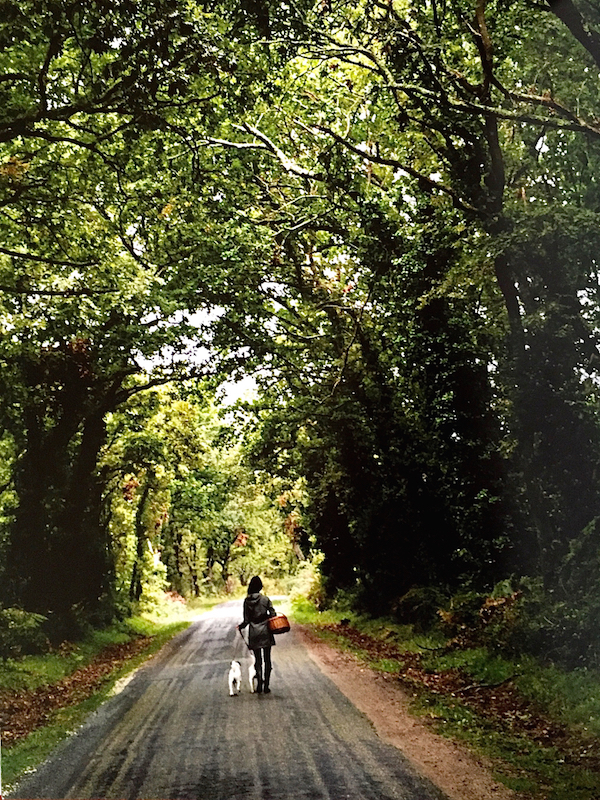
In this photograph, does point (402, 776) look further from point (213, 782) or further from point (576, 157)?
point (576, 157)

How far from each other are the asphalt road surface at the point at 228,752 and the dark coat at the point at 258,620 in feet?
2.36

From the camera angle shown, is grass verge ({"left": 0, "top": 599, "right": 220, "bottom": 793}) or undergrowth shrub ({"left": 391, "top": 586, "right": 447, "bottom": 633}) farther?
undergrowth shrub ({"left": 391, "top": 586, "right": 447, "bottom": 633})

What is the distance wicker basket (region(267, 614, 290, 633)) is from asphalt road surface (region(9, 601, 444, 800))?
90 cm

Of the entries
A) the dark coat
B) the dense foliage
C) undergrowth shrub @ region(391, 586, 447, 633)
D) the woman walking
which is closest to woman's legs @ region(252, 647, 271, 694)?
the woman walking

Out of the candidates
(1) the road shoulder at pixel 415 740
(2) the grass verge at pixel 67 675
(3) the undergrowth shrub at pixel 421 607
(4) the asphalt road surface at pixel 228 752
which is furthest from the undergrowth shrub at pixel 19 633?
(3) the undergrowth shrub at pixel 421 607

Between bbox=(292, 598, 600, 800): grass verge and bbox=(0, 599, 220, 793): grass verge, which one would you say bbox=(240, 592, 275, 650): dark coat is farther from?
bbox=(0, 599, 220, 793): grass verge

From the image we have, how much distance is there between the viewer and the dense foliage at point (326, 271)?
7660 mm

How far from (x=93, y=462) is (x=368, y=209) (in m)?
9.26

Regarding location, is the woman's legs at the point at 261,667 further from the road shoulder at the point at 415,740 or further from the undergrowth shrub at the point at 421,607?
the undergrowth shrub at the point at 421,607

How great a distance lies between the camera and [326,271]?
620 inches

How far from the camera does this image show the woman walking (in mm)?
9367

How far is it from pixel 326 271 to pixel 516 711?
10797 mm

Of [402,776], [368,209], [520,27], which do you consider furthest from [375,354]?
[402,776]

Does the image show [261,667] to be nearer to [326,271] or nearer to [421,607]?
[421,607]
